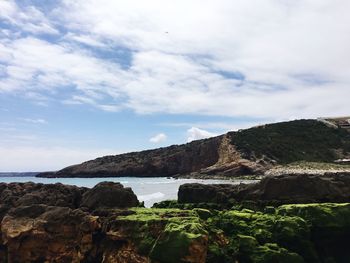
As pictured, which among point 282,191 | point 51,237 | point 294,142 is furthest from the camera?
point 294,142

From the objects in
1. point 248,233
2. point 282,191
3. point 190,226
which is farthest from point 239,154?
point 190,226

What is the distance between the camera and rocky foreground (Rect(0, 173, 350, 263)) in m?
17.2

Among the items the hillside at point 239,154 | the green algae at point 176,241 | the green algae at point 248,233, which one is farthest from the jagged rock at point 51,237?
the hillside at point 239,154

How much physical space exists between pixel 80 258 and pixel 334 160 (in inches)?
3512

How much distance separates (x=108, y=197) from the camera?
22.5m

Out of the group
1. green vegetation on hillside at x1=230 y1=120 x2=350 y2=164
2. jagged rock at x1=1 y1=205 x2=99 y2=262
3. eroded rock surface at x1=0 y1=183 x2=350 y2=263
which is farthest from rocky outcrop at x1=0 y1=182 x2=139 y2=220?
green vegetation on hillside at x1=230 y1=120 x2=350 y2=164

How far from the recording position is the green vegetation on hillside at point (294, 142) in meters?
102

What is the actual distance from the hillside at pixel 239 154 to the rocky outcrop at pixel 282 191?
69479mm

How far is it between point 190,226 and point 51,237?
6515 millimetres

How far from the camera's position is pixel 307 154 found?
10400 cm

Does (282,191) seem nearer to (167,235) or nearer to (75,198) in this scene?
(167,235)

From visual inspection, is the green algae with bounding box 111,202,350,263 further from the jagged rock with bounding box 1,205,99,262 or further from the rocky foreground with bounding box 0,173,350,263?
the jagged rock with bounding box 1,205,99,262

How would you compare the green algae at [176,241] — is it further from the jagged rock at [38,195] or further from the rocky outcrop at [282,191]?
the jagged rock at [38,195]

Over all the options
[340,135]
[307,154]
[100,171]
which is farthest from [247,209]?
[100,171]
